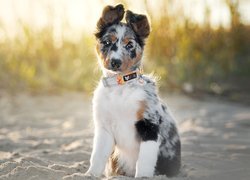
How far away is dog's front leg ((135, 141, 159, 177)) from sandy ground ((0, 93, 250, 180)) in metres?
0.13

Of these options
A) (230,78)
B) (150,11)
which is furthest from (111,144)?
(230,78)

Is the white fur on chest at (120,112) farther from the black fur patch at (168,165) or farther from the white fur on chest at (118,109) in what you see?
the black fur patch at (168,165)

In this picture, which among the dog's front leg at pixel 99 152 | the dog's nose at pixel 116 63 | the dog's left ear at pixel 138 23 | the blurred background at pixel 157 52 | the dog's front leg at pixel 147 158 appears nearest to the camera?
the dog's front leg at pixel 147 158

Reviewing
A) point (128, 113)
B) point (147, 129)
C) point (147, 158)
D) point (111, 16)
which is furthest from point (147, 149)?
point (111, 16)

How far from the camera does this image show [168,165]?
5.65 m

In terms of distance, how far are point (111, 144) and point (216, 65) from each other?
7484mm

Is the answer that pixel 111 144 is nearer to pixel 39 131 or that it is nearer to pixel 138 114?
pixel 138 114

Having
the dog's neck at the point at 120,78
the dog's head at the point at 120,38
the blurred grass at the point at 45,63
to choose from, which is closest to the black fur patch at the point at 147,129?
the dog's neck at the point at 120,78

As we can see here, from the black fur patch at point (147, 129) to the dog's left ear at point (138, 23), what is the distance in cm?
93

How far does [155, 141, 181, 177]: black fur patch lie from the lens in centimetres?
558

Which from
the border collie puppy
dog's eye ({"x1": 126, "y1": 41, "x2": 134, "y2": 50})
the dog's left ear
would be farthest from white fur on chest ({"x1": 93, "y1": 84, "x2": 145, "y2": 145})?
the dog's left ear

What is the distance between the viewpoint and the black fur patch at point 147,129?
17.5 ft

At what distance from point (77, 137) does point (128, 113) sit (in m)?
3.16

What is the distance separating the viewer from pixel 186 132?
8.38 metres
